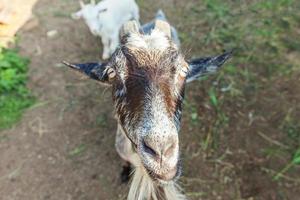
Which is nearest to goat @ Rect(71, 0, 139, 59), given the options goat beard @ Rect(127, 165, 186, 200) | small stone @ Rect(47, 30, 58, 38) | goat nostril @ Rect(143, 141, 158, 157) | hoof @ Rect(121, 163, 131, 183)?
small stone @ Rect(47, 30, 58, 38)

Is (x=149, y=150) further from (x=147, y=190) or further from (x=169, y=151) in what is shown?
(x=147, y=190)

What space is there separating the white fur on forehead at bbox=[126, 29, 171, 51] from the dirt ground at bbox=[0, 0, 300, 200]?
1219 millimetres

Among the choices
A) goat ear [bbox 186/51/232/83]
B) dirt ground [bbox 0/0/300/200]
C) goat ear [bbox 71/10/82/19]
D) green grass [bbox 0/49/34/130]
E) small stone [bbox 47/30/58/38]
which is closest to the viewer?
goat ear [bbox 186/51/232/83]

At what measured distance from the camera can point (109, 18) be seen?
209 inches

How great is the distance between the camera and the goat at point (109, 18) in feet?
17.4

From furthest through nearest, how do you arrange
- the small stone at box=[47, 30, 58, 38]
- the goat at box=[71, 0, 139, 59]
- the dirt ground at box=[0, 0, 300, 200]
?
1. the small stone at box=[47, 30, 58, 38]
2. the goat at box=[71, 0, 139, 59]
3. the dirt ground at box=[0, 0, 300, 200]

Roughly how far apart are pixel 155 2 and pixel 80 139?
2.45m

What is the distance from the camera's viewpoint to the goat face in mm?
2559

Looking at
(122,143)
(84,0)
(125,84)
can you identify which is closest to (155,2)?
(84,0)

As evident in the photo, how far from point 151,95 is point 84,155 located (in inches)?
84.0

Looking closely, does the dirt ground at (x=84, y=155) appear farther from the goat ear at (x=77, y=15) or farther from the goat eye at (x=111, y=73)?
the goat eye at (x=111, y=73)

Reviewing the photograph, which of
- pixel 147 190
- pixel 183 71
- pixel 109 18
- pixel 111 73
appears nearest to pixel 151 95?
pixel 183 71

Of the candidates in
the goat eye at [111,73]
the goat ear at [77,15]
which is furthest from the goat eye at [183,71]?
the goat ear at [77,15]

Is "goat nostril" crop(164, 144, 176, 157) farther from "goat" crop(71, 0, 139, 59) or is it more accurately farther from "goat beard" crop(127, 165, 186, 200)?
"goat" crop(71, 0, 139, 59)
